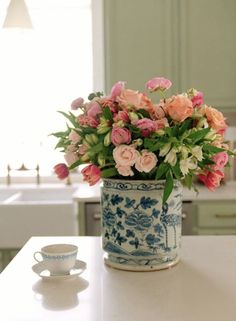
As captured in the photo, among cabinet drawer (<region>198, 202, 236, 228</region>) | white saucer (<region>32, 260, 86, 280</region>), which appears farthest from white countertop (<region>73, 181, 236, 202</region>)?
white saucer (<region>32, 260, 86, 280</region>)

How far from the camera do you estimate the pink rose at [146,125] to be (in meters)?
1.26

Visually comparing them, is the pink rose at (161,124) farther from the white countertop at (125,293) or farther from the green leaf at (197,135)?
the white countertop at (125,293)

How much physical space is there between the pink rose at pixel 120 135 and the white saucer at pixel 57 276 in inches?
14.3

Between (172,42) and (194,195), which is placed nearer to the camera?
(194,195)

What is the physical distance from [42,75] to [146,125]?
2646mm

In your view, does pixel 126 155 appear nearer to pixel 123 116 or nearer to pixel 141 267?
pixel 123 116

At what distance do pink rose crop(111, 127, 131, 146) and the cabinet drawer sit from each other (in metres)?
1.73

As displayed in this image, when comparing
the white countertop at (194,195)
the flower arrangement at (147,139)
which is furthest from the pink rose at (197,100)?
the white countertop at (194,195)

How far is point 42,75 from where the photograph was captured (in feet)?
12.4

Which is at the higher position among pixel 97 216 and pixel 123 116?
pixel 123 116

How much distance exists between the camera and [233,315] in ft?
3.55

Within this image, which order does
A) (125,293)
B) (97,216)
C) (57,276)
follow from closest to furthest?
1. (125,293)
2. (57,276)
3. (97,216)

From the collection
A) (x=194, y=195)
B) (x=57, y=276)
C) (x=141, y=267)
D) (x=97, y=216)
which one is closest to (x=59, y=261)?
(x=57, y=276)

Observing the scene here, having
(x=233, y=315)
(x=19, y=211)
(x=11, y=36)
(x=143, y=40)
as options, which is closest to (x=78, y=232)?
(x=19, y=211)
